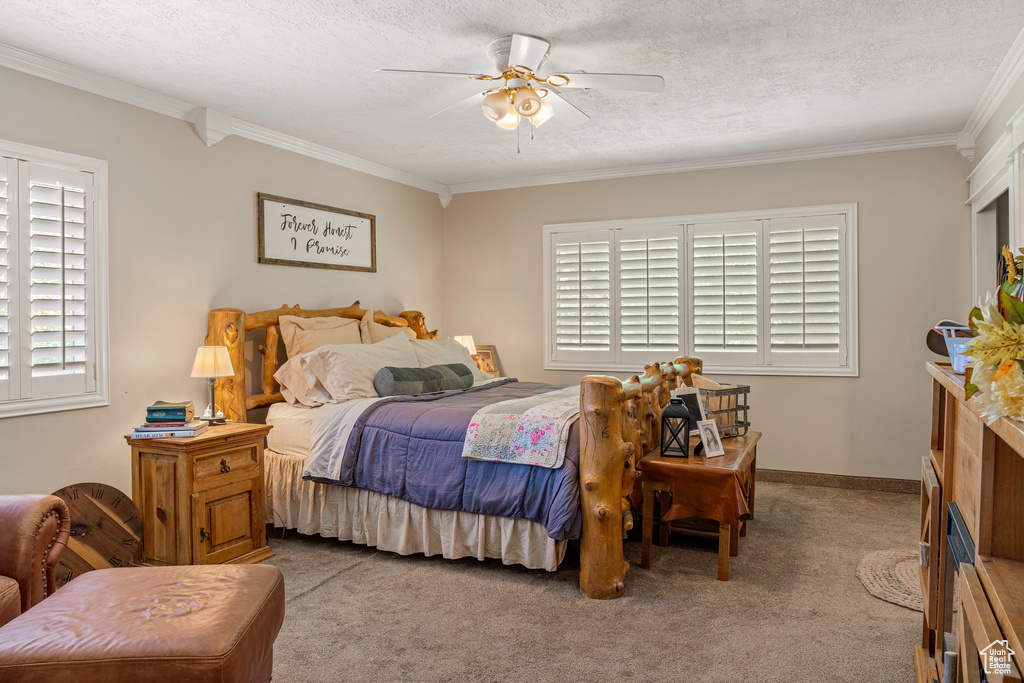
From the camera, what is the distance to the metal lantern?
3.21 m

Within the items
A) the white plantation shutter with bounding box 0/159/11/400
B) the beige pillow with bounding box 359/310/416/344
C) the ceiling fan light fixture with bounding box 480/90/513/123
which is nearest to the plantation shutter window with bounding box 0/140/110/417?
the white plantation shutter with bounding box 0/159/11/400

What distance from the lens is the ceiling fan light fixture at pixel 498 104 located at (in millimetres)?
2932

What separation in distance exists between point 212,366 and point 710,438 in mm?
2605

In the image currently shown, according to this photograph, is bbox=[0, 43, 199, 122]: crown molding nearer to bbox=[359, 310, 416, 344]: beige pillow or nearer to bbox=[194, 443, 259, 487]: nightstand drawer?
bbox=[359, 310, 416, 344]: beige pillow

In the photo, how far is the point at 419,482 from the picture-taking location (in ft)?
10.6

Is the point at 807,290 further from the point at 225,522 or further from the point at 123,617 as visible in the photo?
the point at 123,617

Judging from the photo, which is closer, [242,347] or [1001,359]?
[1001,359]

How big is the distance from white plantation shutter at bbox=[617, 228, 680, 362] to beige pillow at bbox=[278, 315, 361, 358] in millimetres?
2283

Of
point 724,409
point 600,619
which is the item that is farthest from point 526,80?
point 600,619

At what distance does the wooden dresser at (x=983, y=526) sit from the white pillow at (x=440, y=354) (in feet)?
10.7

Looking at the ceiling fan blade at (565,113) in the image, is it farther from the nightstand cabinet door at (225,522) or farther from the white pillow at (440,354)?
the nightstand cabinet door at (225,522)

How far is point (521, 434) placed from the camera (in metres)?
3.03

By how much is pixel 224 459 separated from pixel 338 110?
2.09 meters

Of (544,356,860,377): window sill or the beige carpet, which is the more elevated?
(544,356,860,377): window sill
